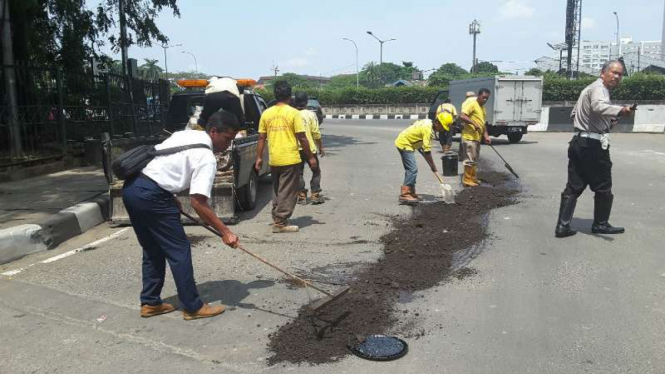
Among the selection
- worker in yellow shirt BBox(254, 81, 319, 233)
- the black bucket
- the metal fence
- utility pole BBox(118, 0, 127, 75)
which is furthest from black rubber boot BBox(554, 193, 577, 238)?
utility pole BBox(118, 0, 127, 75)

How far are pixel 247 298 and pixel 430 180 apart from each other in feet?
22.3

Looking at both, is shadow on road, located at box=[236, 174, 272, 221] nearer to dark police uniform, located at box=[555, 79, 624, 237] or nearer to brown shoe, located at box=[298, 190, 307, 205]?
brown shoe, located at box=[298, 190, 307, 205]

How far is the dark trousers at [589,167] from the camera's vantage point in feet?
19.6

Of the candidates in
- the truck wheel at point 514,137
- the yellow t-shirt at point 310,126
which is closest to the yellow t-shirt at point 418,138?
the yellow t-shirt at point 310,126

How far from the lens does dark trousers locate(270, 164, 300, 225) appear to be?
654cm

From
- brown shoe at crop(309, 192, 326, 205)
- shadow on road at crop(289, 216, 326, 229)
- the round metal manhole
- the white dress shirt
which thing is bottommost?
the round metal manhole

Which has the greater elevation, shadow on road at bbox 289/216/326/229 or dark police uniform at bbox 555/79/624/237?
dark police uniform at bbox 555/79/624/237

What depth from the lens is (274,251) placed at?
18.9 ft

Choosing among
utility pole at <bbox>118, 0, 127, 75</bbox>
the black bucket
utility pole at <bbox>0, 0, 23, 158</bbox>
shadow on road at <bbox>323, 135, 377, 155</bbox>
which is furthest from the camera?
shadow on road at <bbox>323, 135, 377, 155</bbox>

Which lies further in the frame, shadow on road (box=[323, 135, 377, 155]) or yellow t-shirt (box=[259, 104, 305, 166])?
shadow on road (box=[323, 135, 377, 155])

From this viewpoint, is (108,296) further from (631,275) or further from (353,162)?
(353,162)

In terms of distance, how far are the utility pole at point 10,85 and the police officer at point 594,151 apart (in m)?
9.62

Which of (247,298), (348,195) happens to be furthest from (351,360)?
(348,195)

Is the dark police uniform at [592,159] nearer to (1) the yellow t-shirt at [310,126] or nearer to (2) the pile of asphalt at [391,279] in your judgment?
(2) the pile of asphalt at [391,279]
